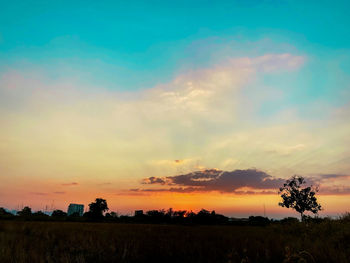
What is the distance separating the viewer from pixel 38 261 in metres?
6.47

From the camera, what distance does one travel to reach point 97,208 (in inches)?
4754

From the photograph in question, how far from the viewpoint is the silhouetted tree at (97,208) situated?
387 ft

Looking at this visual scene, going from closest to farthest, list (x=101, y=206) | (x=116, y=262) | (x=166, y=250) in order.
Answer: (x=116, y=262)
(x=166, y=250)
(x=101, y=206)

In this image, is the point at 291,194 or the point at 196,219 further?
the point at 196,219

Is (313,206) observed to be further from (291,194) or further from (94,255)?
(94,255)

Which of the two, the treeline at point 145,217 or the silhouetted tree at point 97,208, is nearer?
the treeline at point 145,217

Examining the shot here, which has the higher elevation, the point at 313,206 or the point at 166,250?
the point at 166,250

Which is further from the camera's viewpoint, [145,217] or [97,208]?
[97,208]

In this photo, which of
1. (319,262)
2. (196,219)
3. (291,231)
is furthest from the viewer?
(196,219)

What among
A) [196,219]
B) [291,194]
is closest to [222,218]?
[196,219]

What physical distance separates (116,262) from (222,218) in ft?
286

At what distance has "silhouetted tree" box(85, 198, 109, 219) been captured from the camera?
118m

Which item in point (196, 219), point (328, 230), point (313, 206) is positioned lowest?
point (196, 219)

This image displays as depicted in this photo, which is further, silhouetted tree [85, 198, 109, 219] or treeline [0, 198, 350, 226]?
silhouetted tree [85, 198, 109, 219]
